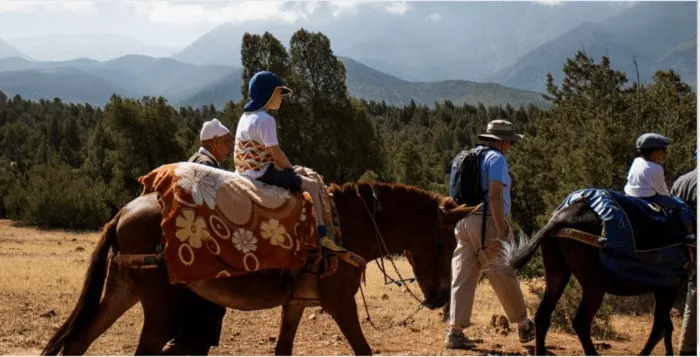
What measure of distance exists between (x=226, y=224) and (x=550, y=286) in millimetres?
3346

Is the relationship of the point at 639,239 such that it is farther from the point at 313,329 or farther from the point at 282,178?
the point at 313,329

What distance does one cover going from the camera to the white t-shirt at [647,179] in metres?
6.69

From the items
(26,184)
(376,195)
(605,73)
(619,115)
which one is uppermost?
(605,73)

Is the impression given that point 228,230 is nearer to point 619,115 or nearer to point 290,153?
point 619,115

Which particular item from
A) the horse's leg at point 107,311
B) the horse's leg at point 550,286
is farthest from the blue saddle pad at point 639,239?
the horse's leg at point 107,311

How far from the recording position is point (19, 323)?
897cm

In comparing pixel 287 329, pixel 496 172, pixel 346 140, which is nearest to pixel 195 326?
pixel 287 329

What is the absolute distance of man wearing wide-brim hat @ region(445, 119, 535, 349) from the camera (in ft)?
22.1

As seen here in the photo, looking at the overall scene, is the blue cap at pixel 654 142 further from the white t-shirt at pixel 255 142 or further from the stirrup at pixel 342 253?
the white t-shirt at pixel 255 142

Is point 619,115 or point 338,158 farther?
point 338,158

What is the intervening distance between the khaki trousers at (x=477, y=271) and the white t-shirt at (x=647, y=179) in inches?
51.3

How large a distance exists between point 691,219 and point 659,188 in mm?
435

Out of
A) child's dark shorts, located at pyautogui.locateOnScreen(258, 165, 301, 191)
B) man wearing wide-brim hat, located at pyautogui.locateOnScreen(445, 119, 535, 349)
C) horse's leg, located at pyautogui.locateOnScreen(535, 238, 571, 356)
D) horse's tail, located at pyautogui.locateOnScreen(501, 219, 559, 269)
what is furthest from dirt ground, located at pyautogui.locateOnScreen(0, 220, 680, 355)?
child's dark shorts, located at pyautogui.locateOnScreen(258, 165, 301, 191)

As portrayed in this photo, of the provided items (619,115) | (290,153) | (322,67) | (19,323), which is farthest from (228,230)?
(322,67)
